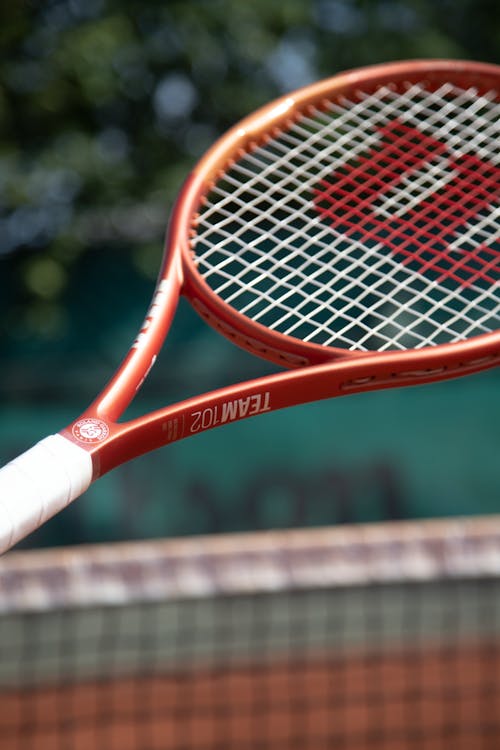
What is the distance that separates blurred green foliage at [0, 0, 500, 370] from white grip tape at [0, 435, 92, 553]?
13.9 ft

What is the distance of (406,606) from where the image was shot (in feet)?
16.7

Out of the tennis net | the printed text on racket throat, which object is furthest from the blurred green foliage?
the printed text on racket throat

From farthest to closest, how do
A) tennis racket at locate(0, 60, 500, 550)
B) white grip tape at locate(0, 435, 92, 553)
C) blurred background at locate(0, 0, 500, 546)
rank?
blurred background at locate(0, 0, 500, 546) < tennis racket at locate(0, 60, 500, 550) < white grip tape at locate(0, 435, 92, 553)

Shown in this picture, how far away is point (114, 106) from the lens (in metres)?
5.79

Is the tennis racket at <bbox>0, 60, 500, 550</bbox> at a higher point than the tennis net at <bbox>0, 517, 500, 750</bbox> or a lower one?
higher

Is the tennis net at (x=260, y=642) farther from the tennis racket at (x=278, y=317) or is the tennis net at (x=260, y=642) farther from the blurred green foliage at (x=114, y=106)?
the tennis racket at (x=278, y=317)

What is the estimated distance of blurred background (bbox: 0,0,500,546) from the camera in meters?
5.33

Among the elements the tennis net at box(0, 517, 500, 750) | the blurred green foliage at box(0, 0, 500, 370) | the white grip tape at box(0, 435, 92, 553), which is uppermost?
the white grip tape at box(0, 435, 92, 553)

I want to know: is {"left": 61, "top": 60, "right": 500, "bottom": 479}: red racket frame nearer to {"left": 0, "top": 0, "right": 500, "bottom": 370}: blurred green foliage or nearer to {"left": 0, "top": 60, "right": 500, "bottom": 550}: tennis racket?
{"left": 0, "top": 60, "right": 500, "bottom": 550}: tennis racket

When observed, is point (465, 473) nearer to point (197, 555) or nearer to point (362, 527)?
point (362, 527)

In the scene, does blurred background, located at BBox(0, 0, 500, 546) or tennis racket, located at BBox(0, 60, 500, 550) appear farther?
blurred background, located at BBox(0, 0, 500, 546)

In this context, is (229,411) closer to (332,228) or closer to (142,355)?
(142,355)

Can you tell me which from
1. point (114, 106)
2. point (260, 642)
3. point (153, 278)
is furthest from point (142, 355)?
point (114, 106)

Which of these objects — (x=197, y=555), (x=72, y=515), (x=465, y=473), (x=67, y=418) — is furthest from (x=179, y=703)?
(x=465, y=473)
